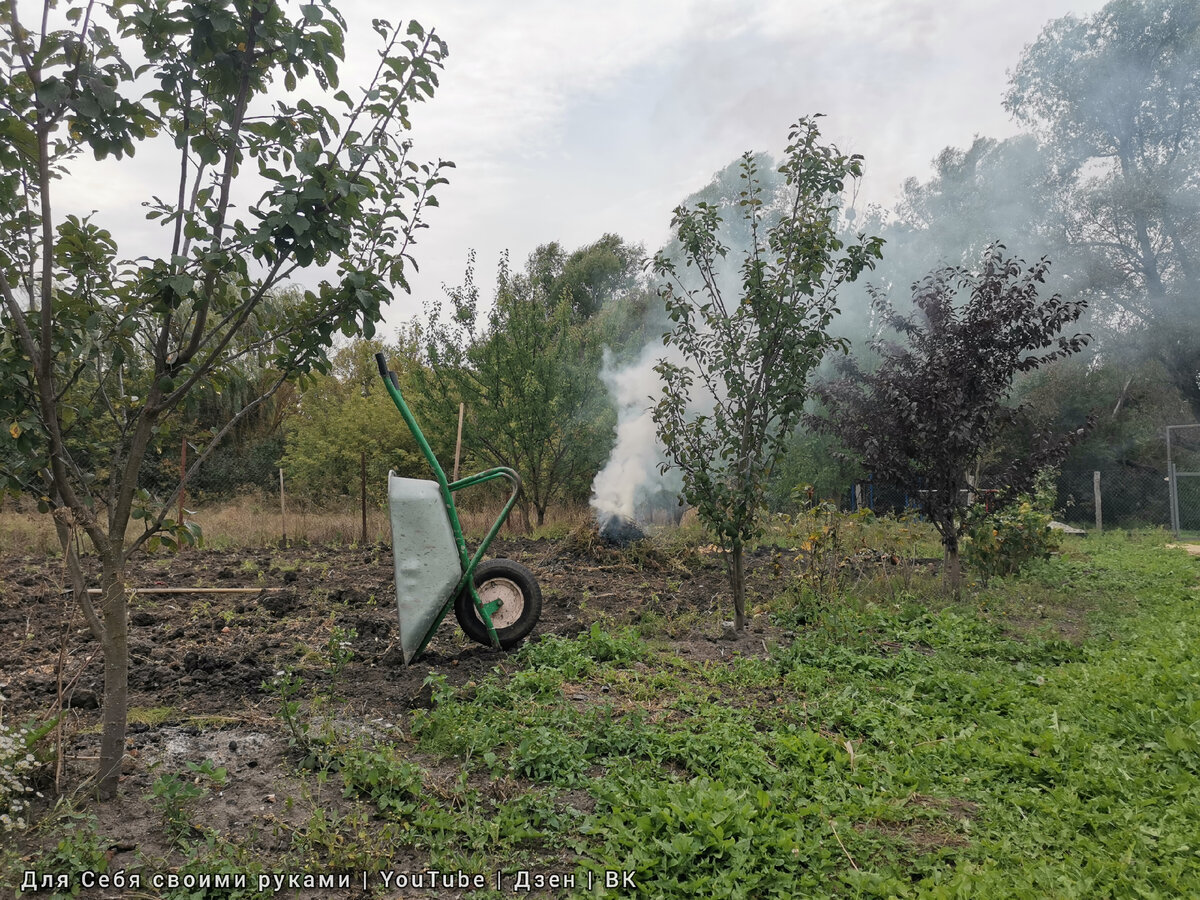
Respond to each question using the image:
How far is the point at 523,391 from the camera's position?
47.2 feet

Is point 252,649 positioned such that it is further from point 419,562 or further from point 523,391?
point 523,391

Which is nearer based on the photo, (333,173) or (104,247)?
(333,173)

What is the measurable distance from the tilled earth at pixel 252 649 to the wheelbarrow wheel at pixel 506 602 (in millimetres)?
175

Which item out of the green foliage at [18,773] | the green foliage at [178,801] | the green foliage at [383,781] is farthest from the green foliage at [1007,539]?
the green foliage at [18,773]

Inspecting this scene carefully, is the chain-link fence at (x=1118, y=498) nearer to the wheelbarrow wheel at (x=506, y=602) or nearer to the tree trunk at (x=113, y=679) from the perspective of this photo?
the wheelbarrow wheel at (x=506, y=602)

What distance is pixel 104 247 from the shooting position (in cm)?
317

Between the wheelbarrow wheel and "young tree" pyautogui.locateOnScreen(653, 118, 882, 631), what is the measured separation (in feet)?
4.98

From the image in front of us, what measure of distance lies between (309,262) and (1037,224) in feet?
69.6

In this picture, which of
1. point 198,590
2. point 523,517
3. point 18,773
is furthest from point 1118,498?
point 18,773

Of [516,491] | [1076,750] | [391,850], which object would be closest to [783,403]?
[516,491]

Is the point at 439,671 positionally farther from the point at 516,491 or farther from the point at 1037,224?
the point at 1037,224

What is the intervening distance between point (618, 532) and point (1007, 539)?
4973 millimetres

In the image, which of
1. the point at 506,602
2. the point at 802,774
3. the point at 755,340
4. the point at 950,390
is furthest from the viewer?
the point at 950,390

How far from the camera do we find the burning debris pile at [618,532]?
429 inches
